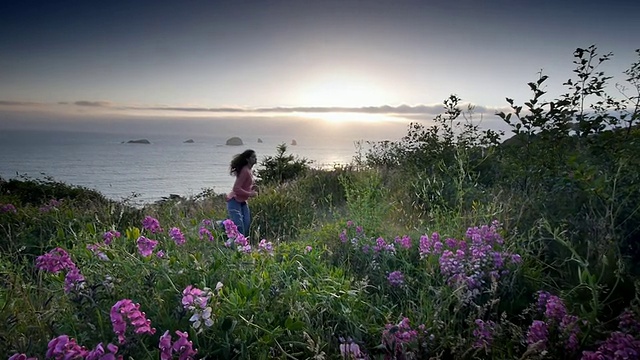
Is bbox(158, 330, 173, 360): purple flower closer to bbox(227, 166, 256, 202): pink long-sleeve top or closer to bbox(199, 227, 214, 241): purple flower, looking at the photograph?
bbox(199, 227, 214, 241): purple flower

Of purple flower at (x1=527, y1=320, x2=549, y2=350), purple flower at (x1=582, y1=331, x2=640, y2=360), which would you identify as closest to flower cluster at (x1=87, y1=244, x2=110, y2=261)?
purple flower at (x1=527, y1=320, x2=549, y2=350)

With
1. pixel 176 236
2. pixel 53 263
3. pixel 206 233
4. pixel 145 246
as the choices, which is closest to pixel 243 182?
pixel 206 233

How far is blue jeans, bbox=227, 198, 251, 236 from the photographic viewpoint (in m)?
8.18

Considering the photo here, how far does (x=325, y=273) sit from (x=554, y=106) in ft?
14.3

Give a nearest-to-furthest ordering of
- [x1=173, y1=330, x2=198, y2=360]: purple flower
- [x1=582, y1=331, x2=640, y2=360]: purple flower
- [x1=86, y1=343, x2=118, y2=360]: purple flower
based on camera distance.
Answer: [x1=86, y1=343, x2=118, y2=360]: purple flower → [x1=173, y1=330, x2=198, y2=360]: purple flower → [x1=582, y1=331, x2=640, y2=360]: purple flower

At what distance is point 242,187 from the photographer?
27.3 feet

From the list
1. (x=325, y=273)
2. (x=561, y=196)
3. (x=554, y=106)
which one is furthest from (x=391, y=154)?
(x=325, y=273)

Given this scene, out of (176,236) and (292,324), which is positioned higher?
(176,236)

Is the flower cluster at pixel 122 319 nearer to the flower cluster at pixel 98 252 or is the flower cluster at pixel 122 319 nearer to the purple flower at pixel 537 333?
the flower cluster at pixel 98 252

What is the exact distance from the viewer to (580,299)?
3164mm

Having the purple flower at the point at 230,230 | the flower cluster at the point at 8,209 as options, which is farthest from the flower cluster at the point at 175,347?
the flower cluster at the point at 8,209

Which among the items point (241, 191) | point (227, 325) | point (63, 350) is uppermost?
point (63, 350)

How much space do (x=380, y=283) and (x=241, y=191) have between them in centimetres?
430

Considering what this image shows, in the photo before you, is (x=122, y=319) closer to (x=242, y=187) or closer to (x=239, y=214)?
(x=239, y=214)
